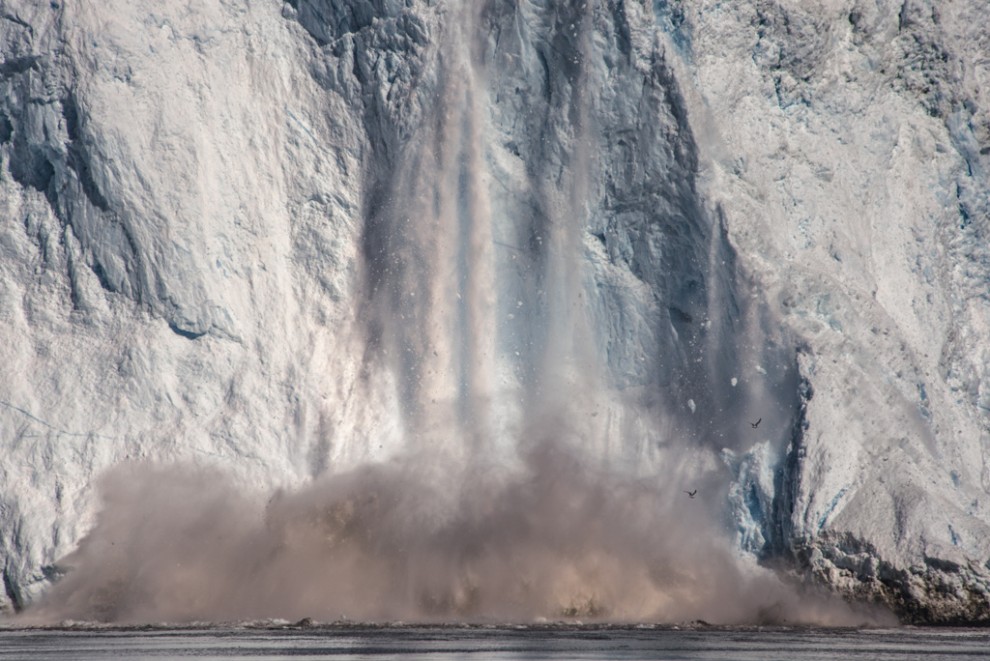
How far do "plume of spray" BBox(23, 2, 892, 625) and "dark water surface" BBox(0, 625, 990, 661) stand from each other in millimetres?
1512

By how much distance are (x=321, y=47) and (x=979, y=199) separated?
2078cm

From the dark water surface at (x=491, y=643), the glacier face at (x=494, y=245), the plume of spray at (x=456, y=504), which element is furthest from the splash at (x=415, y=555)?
the dark water surface at (x=491, y=643)

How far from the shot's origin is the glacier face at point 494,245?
107ft

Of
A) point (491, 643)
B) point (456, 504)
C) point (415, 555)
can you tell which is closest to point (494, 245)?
point (456, 504)

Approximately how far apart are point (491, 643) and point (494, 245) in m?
13.0

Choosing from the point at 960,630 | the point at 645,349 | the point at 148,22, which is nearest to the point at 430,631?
the point at 645,349

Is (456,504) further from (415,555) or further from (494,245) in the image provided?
(494,245)

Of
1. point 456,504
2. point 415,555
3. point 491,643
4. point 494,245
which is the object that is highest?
point 494,245

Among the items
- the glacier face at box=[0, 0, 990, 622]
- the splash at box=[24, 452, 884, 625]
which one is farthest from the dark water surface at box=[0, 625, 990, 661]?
the glacier face at box=[0, 0, 990, 622]

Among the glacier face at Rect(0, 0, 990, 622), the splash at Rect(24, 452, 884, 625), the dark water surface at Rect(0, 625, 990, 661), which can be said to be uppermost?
the glacier face at Rect(0, 0, 990, 622)

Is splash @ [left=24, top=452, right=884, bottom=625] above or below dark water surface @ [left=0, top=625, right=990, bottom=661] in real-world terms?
above

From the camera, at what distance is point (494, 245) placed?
35656 millimetres

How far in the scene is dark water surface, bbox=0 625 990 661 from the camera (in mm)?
25859

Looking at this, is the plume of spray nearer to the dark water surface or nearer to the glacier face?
the glacier face
